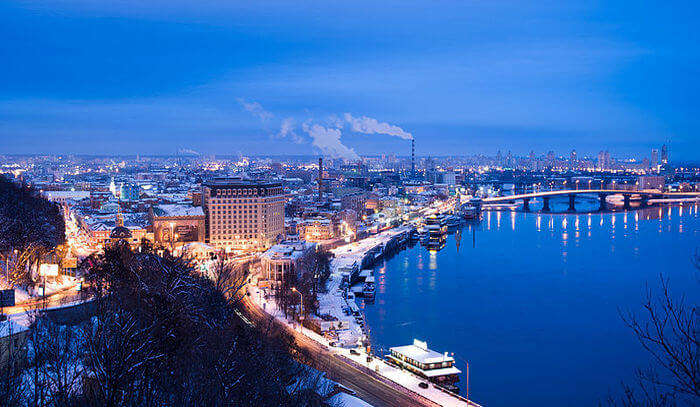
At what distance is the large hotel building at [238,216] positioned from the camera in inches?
467

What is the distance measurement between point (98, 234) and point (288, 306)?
5.32 meters

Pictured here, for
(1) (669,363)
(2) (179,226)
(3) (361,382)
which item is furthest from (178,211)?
(1) (669,363)

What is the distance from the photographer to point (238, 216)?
1198cm

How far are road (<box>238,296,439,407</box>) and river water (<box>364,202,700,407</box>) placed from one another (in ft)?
2.69

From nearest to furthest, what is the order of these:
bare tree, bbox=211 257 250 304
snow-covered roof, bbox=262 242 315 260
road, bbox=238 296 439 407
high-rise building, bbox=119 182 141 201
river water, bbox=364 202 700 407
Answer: road, bbox=238 296 439 407 < bare tree, bbox=211 257 250 304 < river water, bbox=364 202 700 407 < snow-covered roof, bbox=262 242 315 260 < high-rise building, bbox=119 182 141 201

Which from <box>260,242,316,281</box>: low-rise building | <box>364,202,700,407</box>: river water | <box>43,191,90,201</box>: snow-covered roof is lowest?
<box>364,202,700,407</box>: river water

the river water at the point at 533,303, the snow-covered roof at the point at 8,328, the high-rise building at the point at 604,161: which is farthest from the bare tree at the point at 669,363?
the high-rise building at the point at 604,161

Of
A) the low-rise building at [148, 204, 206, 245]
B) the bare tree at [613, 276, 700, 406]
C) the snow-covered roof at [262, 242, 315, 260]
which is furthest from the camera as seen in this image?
the low-rise building at [148, 204, 206, 245]

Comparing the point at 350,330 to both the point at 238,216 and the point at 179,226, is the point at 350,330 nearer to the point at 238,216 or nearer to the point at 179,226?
the point at 238,216

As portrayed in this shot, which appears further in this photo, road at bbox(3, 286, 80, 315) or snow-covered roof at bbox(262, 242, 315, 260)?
snow-covered roof at bbox(262, 242, 315, 260)

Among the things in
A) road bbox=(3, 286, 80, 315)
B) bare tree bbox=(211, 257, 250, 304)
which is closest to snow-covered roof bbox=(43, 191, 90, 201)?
bare tree bbox=(211, 257, 250, 304)

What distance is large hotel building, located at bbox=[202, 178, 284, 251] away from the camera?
11852 millimetres

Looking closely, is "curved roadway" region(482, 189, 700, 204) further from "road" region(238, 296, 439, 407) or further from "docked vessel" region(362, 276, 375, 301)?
"road" region(238, 296, 439, 407)

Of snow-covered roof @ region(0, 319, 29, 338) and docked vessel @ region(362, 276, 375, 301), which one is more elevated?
snow-covered roof @ region(0, 319, 29, 338)
